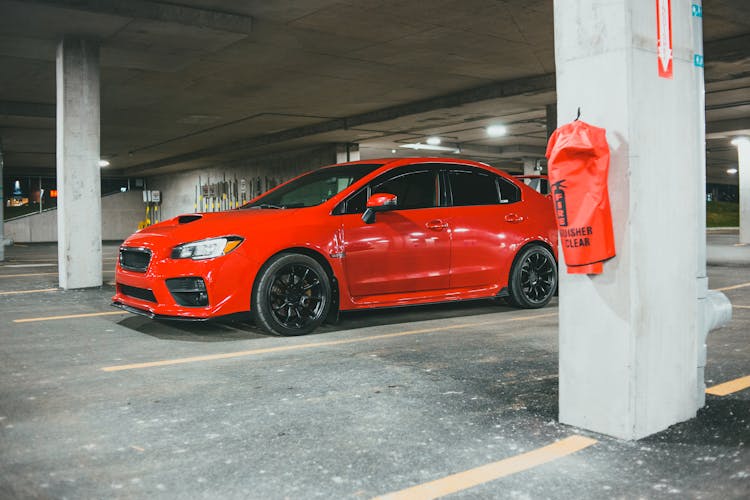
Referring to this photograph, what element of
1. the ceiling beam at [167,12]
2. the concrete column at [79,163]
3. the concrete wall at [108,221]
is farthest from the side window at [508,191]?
the concrete wall at [108,221]

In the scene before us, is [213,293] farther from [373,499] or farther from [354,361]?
[373,499]

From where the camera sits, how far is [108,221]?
44.1m

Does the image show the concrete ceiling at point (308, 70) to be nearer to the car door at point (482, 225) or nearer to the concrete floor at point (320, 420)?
the car door at point (482, 225)

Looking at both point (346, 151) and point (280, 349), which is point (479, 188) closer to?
point (280, 349)

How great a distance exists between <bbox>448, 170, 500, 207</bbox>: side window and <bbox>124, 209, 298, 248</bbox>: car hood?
1817 mm

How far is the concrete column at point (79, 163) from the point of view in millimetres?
11391

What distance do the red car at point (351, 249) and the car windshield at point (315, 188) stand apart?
2 centimetres

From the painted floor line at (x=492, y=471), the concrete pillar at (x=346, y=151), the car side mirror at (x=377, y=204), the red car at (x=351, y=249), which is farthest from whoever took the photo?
the concrete pillar at (x=346, y=151)

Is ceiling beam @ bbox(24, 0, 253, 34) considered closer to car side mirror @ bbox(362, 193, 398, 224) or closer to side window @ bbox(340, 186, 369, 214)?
side window @ bbox(340, 186, 369, 214)

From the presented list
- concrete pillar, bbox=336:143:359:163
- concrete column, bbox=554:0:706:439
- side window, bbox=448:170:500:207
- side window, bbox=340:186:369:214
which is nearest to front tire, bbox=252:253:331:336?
side window, bbox=340:186:369:214

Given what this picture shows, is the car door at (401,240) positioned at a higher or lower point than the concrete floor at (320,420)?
higher

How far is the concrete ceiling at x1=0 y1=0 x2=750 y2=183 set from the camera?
1132cm

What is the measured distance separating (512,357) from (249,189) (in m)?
31.5

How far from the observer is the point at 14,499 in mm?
2654
